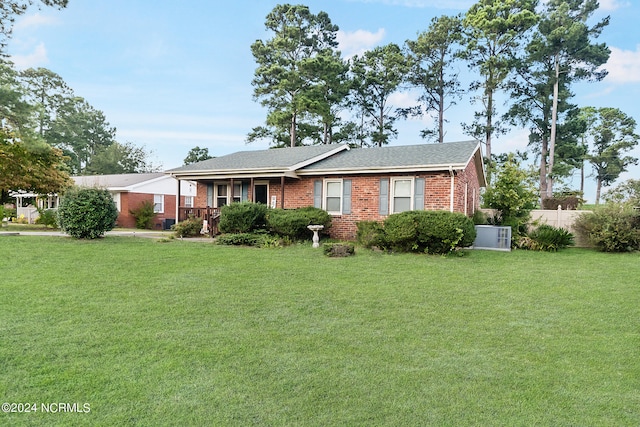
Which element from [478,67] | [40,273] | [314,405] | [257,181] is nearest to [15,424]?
[314,405]

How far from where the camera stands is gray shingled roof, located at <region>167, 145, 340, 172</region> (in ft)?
52.8

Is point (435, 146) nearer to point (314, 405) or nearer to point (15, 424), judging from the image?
point (314, 405)

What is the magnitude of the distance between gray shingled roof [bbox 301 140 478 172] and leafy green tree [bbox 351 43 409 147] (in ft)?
49.3

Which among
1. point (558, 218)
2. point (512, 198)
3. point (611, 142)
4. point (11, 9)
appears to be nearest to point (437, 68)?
point (512, 198)

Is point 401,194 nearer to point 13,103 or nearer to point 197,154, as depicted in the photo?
point 13,103

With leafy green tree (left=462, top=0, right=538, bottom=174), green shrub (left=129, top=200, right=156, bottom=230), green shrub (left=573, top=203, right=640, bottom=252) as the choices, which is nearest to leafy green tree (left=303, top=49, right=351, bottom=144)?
leafy green tree (left=462, top=0, right=538, bottom=174)

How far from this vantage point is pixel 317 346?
4453mm

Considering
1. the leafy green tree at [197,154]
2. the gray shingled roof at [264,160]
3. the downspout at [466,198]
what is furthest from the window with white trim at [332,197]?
the leafy green tree at [197,154]

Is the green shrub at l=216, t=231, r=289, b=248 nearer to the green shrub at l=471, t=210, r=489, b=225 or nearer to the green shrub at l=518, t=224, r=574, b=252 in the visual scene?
the green shrub at l=471, t=210, r=489, b=225

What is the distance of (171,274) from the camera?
8000mm

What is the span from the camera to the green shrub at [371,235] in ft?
38.9

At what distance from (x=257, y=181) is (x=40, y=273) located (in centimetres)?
1024

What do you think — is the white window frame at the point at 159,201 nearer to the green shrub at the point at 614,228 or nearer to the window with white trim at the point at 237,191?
the window with white trim at the point at 237,191

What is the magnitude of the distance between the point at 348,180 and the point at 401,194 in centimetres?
218
